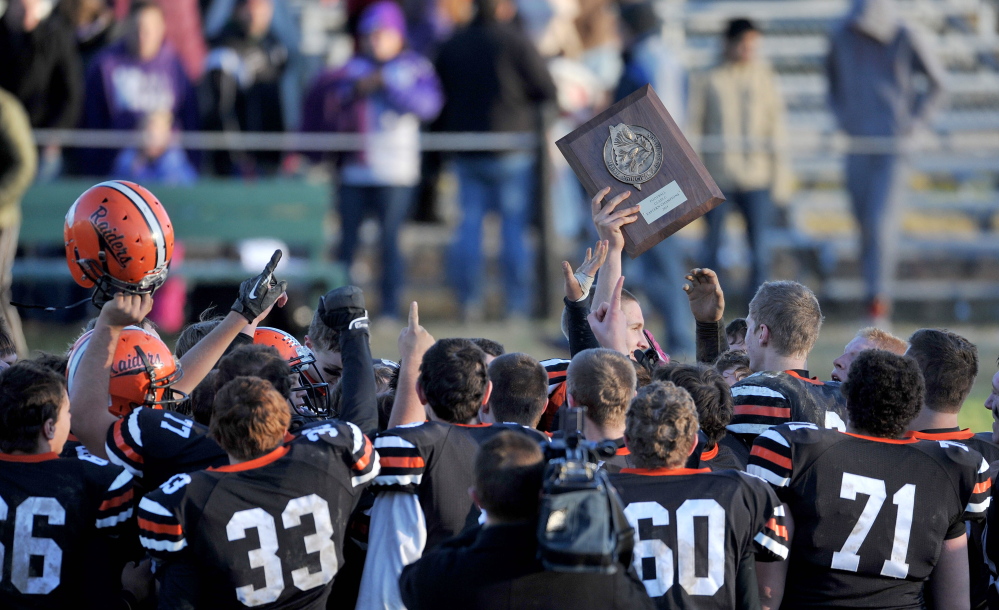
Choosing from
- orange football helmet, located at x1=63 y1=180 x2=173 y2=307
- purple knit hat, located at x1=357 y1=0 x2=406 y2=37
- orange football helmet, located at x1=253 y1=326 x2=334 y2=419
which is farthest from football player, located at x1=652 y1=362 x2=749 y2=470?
purple knit hat, located at x1=357 y1=0 x2=406 y2=37

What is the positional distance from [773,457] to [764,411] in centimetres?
52

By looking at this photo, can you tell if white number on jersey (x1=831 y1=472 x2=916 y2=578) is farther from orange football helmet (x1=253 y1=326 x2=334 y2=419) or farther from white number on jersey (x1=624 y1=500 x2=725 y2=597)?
orange football helmet (x1=253 y1=326 x2=334 y2=419)

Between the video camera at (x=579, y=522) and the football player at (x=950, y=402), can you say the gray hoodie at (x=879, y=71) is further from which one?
the video camera at (x=579, y=522)

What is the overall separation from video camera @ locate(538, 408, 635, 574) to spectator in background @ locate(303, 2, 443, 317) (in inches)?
287

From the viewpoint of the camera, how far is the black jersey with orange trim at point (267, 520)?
12.3 feet

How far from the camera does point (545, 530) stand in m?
3.28

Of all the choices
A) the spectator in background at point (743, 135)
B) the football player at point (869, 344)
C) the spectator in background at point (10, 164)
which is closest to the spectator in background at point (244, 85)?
the spectator in background at point (10, 164)

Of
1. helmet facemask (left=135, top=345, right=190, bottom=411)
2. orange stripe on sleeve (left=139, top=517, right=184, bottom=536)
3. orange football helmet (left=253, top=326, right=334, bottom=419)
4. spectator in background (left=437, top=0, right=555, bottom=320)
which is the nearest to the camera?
orange stripe on sleeve (left=139, top=517, right=184, bottom=536)

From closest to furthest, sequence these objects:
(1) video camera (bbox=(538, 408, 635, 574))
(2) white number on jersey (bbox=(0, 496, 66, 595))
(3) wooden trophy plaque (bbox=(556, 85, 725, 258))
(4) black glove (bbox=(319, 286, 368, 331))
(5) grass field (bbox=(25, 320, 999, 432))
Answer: (1) video camera (bbox=(538, 408, 635, 574)), (2) white number on jersey (bbox=(0, 496, 66, 595)), (4) black glove (bbox=(319, 286, 368, 331)), (3) wooden trophy plaque (bbox=(556, 85, 725, 258)), (5) grass field (bbox=(25, 320, 999, 432))

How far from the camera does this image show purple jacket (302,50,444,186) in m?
10.4

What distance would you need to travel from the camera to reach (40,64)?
33.6ft

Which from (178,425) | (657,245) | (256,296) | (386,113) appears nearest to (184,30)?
(386,113)

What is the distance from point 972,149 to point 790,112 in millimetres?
4301

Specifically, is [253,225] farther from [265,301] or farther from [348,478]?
[348,478]
